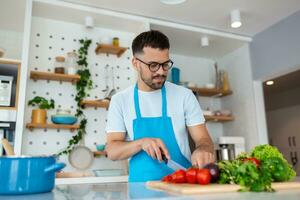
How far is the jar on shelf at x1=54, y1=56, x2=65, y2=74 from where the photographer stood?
2787 mm

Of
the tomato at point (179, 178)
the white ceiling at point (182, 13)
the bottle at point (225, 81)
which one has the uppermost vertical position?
the white ceiling at point (182, 13)

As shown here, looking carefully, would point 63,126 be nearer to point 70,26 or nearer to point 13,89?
point 13,89

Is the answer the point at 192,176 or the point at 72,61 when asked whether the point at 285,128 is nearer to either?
the point at 72,61

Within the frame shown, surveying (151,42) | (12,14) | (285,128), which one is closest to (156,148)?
(151,42)

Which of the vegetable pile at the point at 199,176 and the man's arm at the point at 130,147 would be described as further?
the man's arm at the point at 130,147

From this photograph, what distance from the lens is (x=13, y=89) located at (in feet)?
8.10

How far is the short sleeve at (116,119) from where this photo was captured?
1499mm

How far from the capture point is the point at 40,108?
2715 mm

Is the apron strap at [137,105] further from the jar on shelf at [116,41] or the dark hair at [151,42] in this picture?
the jar on shelf at [116,41]

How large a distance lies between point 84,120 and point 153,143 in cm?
186

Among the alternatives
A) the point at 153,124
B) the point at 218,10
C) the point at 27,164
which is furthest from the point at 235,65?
the point at 27,164

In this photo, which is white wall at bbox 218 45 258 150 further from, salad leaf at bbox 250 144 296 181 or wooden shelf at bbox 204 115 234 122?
salad leaf at bbox 250 144 296 181

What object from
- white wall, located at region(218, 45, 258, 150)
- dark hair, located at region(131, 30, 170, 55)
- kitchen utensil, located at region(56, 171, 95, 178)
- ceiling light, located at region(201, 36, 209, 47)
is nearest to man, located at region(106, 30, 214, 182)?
dark hair, located at region(131, 30, 170, 55)

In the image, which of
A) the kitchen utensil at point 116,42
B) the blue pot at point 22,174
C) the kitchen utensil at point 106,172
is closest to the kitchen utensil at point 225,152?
the kitchen utensil at point 106,172
